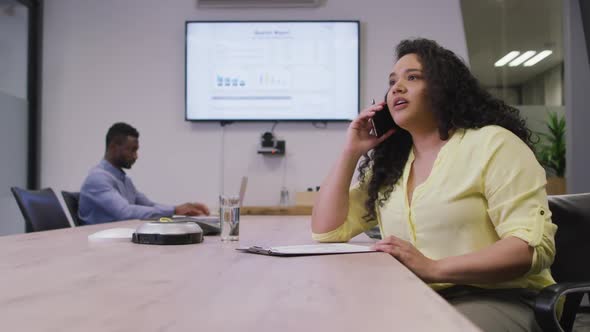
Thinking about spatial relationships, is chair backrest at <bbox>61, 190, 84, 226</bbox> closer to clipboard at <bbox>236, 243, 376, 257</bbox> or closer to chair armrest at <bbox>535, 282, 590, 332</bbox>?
clipboard at <bbox>236, 243, 376, 257</bbox>

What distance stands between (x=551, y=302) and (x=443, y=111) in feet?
2.08

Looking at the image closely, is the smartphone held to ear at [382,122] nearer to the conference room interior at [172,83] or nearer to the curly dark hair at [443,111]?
the curly dark hair at [443,111]

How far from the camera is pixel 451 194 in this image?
1.45m

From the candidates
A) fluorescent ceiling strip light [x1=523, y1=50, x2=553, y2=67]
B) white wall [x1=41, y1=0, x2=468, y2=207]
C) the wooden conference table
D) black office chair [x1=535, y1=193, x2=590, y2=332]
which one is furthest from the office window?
the wooden conference table

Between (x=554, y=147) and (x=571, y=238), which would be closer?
(x=571, y=238)

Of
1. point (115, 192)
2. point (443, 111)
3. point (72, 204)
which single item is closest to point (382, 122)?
point (443, 111)

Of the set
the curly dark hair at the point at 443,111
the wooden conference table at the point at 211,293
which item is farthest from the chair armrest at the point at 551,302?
the curly dark hair at the point at 443,111

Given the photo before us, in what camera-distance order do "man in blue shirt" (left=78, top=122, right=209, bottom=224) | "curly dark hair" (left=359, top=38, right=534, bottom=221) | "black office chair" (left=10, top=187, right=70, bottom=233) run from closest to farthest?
1. "curly dark hair" (left=359, top=38, right=534, bottom=221)
2. "black office chair" (left=10, top=187, right=70, bottom=233)
3. "man in blue shirt" (left=78, top=122, right=209, bottom=224)

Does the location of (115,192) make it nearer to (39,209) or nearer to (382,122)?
(39,209)

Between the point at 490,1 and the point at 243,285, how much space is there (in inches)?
173

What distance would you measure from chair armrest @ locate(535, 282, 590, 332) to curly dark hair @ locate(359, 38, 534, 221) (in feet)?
1.50

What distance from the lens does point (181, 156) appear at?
4758 mm

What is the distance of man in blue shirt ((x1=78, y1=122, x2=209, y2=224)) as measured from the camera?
3.32 metres

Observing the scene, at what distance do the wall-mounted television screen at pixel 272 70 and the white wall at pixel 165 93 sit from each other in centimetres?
10
